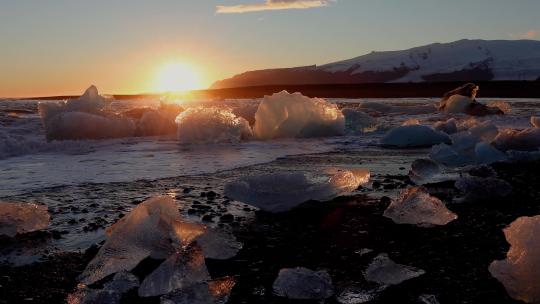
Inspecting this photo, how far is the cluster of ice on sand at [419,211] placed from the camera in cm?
264

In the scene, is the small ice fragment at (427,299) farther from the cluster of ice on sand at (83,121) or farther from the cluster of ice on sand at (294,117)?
the cluster of ice on sand at (83,121)

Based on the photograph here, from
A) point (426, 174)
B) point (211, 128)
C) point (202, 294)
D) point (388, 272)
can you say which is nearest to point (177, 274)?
point (202, 294)

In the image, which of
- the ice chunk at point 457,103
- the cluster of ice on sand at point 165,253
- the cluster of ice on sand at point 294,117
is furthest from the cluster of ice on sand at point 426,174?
the ice chunk at point 457,103

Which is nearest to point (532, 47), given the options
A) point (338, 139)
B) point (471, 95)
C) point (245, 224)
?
point (471, 95)

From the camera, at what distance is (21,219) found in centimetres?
261

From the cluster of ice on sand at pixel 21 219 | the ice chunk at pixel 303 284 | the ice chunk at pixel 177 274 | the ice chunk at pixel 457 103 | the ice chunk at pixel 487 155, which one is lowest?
the ice chunk at pixel 457 103

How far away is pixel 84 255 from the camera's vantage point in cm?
228

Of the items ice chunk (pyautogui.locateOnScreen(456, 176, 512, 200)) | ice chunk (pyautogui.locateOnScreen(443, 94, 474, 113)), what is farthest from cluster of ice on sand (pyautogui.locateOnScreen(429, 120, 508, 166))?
ice chunk (pyautogui.locateOnScreen(443, 94, 474, 113))

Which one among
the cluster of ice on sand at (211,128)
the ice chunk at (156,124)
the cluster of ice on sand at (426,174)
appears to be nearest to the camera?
the cluster of ice on sand at (426,174)

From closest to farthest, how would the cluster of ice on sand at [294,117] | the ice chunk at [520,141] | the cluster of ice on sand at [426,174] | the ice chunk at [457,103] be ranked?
the cluster of ice on sand at [426,174] < the ice chunk at [520,141] < the cluster of ice on sand at [294,117] < the ice chunk at [457,103]

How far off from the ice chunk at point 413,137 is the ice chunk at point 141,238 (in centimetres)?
477

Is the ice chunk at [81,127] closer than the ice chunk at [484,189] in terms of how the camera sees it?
No

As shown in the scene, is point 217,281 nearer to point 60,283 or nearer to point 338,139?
point 60,283

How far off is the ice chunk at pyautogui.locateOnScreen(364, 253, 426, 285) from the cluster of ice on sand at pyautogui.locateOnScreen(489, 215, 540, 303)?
269 mm
